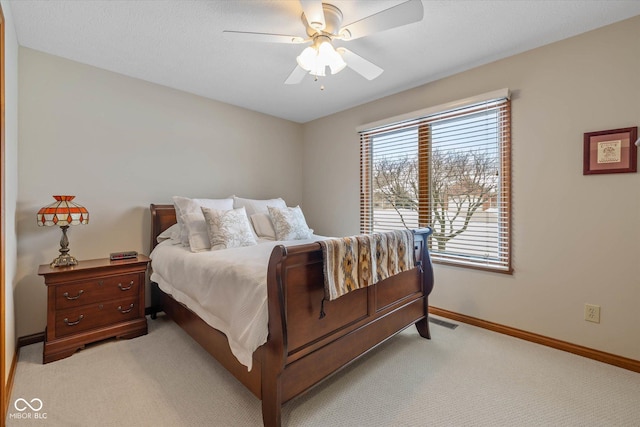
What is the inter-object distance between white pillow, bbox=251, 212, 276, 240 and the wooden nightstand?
110 cm

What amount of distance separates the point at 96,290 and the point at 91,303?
0.35 feet

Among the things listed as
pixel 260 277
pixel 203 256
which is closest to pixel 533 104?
pixel 260 277

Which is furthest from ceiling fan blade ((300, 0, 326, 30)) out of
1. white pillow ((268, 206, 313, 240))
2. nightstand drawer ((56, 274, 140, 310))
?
nightstand drawer ((56, 274, 140, 310))

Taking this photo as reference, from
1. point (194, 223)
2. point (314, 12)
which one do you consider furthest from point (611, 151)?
point (194, 223)

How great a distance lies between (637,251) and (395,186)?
78.9 inches

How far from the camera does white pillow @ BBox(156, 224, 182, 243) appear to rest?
286cm

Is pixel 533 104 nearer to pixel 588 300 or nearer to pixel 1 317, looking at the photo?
pixel 588 300

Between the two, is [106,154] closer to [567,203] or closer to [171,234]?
[171,234]

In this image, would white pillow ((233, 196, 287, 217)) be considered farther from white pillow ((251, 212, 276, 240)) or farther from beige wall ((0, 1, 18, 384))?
beige wall ((0, 1, 18, 384))

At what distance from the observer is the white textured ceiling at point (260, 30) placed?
6.22 feet

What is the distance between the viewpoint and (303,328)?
5.03ft

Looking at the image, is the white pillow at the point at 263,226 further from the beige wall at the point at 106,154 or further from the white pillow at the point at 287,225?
the beige wall at the point at 106,154

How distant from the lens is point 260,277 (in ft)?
5.21

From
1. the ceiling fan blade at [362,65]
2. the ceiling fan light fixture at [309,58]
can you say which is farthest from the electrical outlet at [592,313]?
the ceiling fan light fixture at [309,58]
